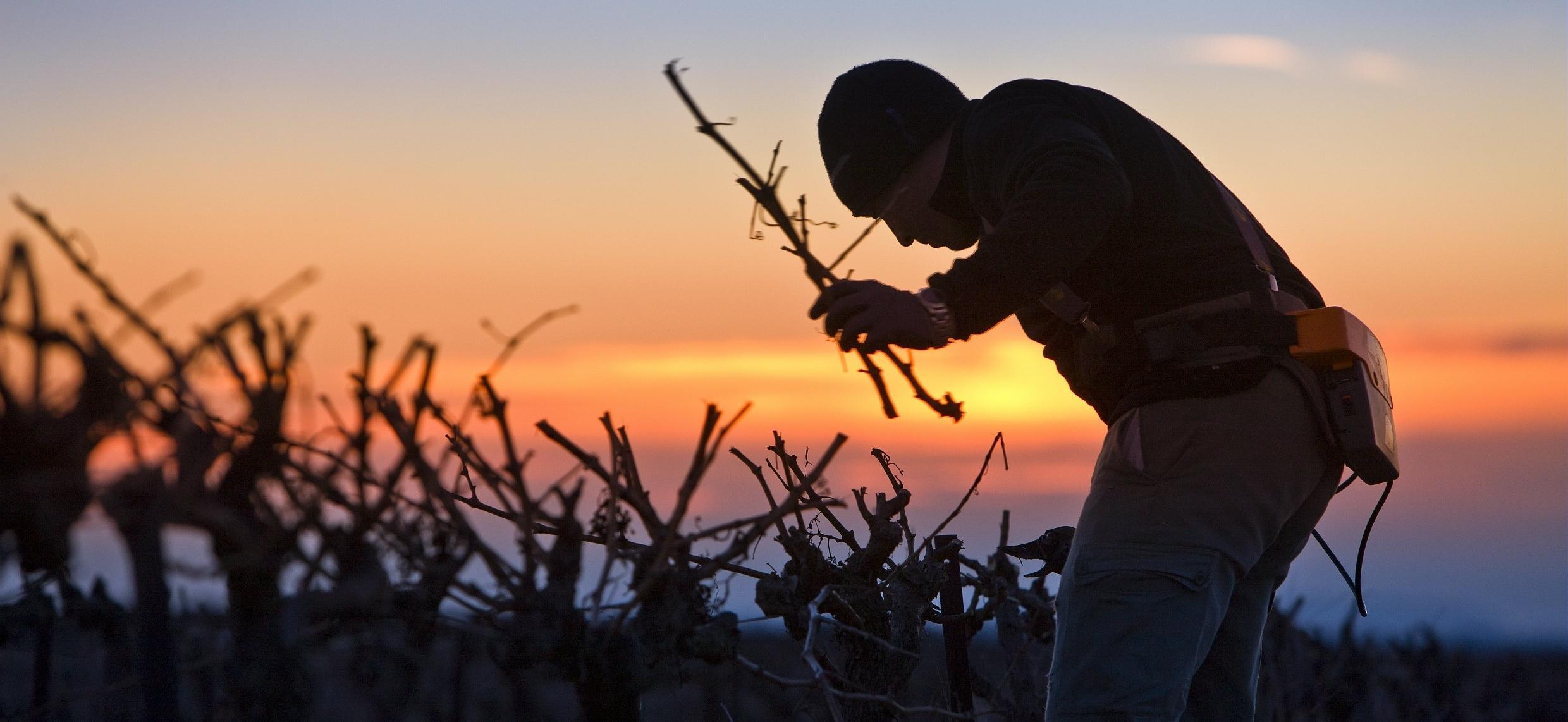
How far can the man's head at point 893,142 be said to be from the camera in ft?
Result: 10.6

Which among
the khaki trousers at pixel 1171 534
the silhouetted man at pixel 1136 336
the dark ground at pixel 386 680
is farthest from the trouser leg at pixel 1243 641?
the dark ground at pixel 386 680

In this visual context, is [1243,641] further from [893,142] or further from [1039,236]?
[893,142]

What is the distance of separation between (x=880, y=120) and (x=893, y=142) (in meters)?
0.07

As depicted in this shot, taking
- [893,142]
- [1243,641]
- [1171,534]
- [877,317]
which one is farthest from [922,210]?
[1243,641]

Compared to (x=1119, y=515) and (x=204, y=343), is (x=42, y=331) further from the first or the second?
(x=1119, y=515)

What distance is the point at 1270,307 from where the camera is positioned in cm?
295

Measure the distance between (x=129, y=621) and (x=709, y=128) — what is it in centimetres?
213

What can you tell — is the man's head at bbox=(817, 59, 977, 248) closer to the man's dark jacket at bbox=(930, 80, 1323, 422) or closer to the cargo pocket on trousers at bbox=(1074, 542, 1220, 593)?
the man's dark jacket at bbox=(930, 80, 1323, 422)

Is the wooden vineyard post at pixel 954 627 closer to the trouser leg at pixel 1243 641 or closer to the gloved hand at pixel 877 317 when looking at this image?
the trouser leg at pixel 1243 641

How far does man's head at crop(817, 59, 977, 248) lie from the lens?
10.6 ft

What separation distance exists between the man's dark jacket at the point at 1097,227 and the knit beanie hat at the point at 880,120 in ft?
0.33

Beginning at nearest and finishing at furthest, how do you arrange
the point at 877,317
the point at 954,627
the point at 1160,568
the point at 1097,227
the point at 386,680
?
the point at 386,680
the point at 877,317
the point at 1097,227
the point at 1160,568
the point at 954,627

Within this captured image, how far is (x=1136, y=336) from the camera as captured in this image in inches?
117

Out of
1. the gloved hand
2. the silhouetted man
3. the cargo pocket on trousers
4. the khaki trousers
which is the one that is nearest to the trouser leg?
the silhouetted man
